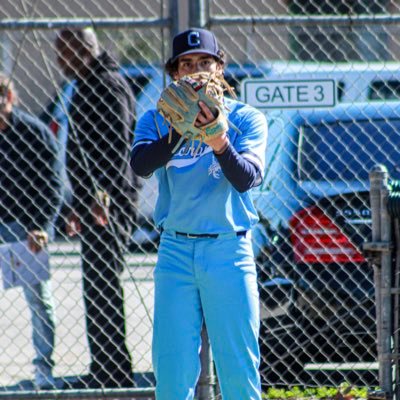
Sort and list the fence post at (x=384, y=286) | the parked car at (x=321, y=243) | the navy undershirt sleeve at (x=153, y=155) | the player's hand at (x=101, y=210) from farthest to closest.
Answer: the player's hand at (x=101, y=210) < the parked car at (x=321, y=243) < the fence post at (x=384, y=286) < the navy undershirt sleeve at (x=153, y=155)

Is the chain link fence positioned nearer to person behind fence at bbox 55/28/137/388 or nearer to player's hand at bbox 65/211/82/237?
person behind fence at bbox 55/28/137/388

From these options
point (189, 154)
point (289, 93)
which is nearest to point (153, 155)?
point (189, 154)

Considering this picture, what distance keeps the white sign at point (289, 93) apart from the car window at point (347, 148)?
0.85 m

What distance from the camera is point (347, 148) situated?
5883 mm

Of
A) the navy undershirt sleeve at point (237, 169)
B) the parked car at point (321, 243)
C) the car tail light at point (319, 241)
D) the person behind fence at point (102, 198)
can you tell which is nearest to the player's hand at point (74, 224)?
the person behind fence at point (102, 198)

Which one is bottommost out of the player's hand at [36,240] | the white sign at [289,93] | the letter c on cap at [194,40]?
the player's hand at [36,240]

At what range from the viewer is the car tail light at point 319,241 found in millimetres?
5586

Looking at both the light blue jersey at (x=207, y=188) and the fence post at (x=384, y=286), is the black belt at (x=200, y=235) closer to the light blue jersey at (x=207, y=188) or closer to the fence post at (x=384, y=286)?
the light blue jersey at (x=207, y=188)

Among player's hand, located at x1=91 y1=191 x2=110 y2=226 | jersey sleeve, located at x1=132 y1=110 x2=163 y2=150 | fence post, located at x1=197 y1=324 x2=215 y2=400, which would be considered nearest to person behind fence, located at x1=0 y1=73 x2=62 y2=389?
player's hand, located at x1=91 y1=191 x2=110 y2=226

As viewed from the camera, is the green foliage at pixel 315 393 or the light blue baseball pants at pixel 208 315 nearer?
the light blue baseball pants at pixel 208 315

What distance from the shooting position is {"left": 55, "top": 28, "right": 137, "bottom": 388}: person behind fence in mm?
5785

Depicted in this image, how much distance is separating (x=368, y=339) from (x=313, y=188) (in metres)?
0.97

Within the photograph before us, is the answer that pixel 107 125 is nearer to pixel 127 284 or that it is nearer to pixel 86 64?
pixel 86 64

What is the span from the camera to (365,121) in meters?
5.95
